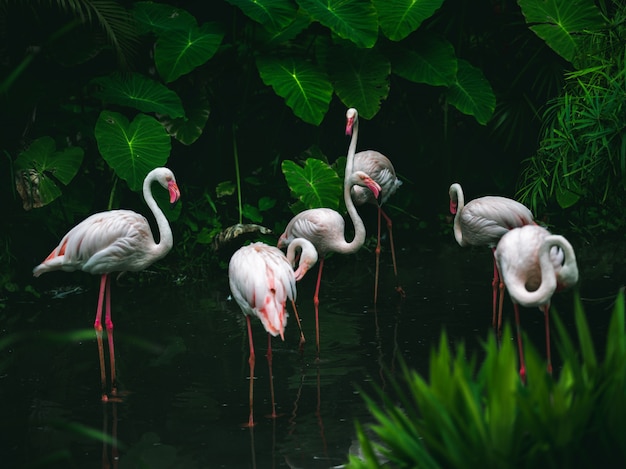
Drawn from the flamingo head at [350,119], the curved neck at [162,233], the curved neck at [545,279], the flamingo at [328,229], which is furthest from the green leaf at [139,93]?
the curved neck at [545,279]

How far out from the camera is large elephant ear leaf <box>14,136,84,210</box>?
7898 millimetres

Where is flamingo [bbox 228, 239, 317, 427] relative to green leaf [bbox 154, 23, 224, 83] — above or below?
below

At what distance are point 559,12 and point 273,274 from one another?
4.58m

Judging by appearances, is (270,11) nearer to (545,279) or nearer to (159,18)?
A: (159,18)

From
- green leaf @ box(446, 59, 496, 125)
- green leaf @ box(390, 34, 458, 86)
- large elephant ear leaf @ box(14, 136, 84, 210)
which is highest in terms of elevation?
green leaf @ box(390, 34, 458, 86)

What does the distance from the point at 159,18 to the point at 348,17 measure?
169 centimetres

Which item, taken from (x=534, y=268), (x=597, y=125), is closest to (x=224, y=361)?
(x=534, y=268)

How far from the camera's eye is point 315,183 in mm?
8234

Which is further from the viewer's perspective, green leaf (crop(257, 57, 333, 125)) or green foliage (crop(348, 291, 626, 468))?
green leaf (crop(257, 57, 333, 125))

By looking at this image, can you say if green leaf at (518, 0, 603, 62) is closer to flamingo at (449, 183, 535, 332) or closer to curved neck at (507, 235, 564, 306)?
flamingo at (449, 183, 535, 332)

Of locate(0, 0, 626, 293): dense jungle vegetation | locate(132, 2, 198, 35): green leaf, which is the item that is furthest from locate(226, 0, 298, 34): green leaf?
locate(132, 2, 198, 35): green leaf

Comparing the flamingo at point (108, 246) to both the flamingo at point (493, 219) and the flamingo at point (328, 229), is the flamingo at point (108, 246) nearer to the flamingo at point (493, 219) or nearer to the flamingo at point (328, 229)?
the flamingo at point (328, 229)

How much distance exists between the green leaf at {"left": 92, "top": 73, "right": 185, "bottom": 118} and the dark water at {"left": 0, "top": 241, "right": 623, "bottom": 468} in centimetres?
159

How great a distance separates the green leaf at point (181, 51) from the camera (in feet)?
27.3
